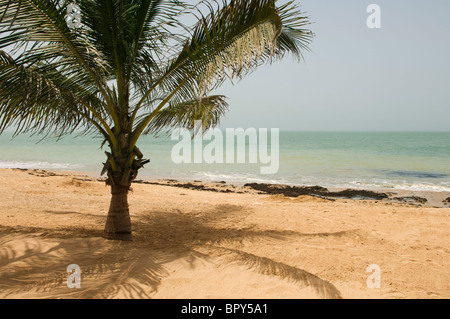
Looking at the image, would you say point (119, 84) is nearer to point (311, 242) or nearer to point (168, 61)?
point (168, 61)

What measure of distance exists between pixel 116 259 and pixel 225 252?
1.31 m

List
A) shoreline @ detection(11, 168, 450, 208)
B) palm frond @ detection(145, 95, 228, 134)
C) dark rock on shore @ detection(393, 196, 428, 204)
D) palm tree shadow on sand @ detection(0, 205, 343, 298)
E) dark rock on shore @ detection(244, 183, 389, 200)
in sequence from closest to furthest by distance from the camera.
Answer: palm tree shadow on sand @ detection(0, 205, 343, 298) → palm frond @ detection(145, 95, 228, 134) → dark rock on shore @ detection(393, 196, 428, 204) → shoreline @ detection(11, 168, 450, 208) → dark rock on shore @ detection(244, 183, 389, 200)

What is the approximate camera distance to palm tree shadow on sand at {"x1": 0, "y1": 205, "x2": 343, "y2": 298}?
3.33 meters

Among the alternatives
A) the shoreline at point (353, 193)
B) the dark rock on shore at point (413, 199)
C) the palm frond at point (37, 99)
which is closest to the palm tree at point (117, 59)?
the palm frond at point (37, 99)

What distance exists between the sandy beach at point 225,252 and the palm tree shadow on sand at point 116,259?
1cm

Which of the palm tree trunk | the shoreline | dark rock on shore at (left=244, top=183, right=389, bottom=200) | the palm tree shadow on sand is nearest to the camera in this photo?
the palm tree shadow on sand

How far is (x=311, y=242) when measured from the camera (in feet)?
17.4

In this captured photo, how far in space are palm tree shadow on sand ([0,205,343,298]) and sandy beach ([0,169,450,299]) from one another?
12 mm

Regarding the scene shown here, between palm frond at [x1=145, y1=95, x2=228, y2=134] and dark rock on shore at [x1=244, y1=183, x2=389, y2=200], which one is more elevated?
palm frond at [x1=145, y1=95, x2=228, y2=134]

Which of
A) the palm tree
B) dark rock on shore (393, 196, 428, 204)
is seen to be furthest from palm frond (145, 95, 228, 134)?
dark rock on shore (393, 196, 428, 204)

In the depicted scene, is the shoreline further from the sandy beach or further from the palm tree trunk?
the palm tree trunk
